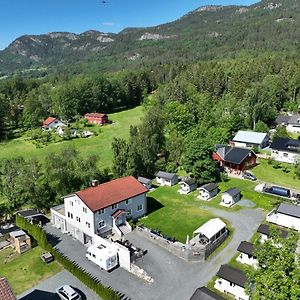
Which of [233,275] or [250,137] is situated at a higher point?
[250,137]

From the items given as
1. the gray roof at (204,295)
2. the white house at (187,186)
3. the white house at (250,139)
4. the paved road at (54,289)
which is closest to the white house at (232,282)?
the gray roof at (204,295)

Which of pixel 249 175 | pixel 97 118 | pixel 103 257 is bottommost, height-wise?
pixel 103 257

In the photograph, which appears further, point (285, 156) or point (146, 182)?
point (285, 156)

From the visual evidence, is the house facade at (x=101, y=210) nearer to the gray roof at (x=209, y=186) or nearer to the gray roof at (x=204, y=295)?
the gray roof at (x=209, y=186)

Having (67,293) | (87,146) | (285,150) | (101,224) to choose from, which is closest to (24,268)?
(67,293)

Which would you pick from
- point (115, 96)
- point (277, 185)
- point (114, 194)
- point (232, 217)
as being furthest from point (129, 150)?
point (115, 96)

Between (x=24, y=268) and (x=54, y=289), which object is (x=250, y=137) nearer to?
(x=24, y=268)
